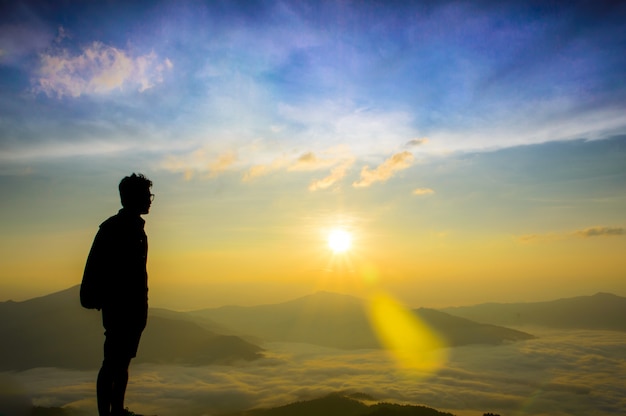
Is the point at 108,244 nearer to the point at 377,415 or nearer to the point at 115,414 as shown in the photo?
the point at 115,414

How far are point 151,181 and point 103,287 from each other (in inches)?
62.8

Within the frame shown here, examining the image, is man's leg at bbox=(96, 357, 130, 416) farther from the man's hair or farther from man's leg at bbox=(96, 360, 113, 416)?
the man's hair

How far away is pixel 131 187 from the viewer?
5371mm

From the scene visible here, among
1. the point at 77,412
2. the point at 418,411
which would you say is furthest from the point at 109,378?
the point at 77,412

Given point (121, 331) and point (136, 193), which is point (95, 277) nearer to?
point (121, 331)

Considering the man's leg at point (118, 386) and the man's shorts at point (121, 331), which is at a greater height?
the man's shorts at point (121, 331)

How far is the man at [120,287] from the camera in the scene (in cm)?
493

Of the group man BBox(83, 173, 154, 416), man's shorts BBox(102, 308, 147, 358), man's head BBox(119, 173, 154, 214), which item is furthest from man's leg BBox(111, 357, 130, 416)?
man's head BBox(119, 173, 154, 214)

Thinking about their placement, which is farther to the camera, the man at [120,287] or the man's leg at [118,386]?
the man's leg at [118,386]

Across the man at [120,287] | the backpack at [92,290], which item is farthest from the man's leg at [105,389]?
the backpack at [92,290]

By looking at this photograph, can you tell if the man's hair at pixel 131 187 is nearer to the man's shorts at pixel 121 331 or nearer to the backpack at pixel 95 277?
the backpack at pixel 95 277

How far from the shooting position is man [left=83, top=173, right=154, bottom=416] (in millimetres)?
4926

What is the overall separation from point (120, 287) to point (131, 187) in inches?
53.2

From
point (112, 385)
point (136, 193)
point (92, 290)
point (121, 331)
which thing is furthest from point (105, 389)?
point (136, 193)
